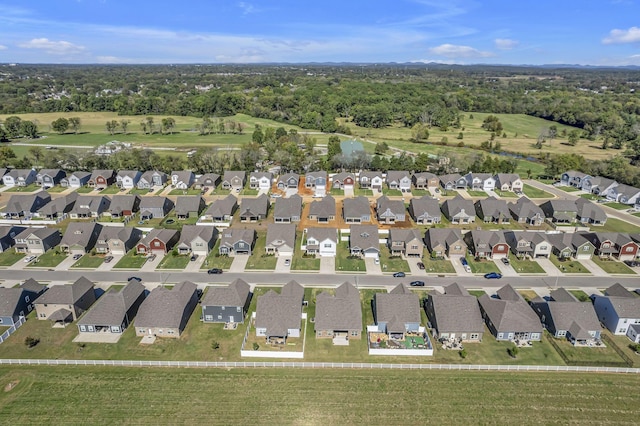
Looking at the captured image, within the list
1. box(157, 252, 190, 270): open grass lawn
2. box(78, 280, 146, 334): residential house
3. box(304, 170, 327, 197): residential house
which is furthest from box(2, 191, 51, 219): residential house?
box(304, 170, 327, 197): residential house

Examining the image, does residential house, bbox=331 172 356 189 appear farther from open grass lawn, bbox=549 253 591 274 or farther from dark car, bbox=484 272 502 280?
open grass lawn, bbox=549 253 591 274

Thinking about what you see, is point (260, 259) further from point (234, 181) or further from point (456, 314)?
point (234, 181)

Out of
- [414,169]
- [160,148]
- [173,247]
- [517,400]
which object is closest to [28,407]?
[173,247]

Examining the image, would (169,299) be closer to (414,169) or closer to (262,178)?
(262,178)

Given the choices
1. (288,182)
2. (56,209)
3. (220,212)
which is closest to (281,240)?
(220,212)

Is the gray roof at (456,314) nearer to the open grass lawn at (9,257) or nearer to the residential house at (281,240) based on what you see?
the residential house at (281,240)

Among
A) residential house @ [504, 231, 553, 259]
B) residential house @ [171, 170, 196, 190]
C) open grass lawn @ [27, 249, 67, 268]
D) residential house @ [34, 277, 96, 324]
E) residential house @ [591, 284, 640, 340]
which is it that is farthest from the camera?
residential house @ [171, 170, 196, 190]
